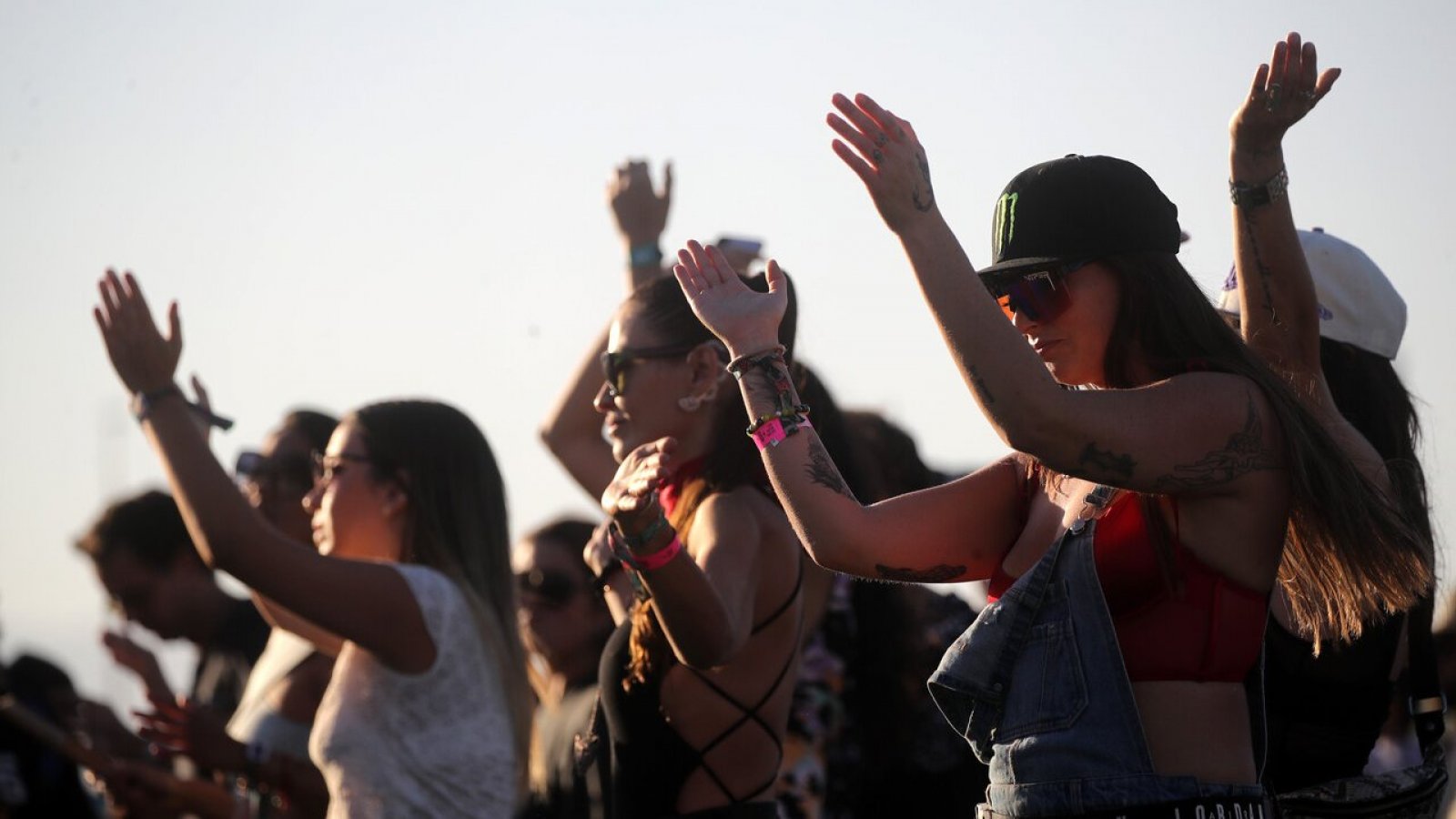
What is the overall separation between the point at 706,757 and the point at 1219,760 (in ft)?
5.23

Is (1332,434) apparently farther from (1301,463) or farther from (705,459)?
(705,459)

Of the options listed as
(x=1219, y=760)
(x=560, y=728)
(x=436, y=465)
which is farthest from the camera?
(x=560, y=728)

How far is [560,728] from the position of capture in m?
6.44

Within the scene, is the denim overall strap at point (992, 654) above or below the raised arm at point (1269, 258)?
below

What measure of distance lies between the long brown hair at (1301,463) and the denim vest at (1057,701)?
25cm

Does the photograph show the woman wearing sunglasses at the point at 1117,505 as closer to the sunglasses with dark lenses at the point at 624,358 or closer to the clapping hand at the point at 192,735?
the sunglasses with dark lenses at the point at 624,358

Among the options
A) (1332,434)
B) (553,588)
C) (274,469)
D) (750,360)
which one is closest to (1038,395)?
(750,360)

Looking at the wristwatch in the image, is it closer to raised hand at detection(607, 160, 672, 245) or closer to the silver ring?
the silver ring

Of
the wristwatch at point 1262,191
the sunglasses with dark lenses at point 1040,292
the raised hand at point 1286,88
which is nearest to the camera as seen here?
the sunglasses with dark lenses at point 1040,292

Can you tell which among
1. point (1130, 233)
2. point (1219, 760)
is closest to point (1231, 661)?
point (1219, 760)

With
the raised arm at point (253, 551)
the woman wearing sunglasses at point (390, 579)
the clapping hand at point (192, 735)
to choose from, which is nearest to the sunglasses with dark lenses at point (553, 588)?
the woman wearing sunglasses at point (390, 579)

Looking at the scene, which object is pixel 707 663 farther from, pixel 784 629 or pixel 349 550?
pixel 349 550

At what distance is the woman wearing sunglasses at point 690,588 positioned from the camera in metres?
3.87

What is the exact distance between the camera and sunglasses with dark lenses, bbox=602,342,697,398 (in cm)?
455
